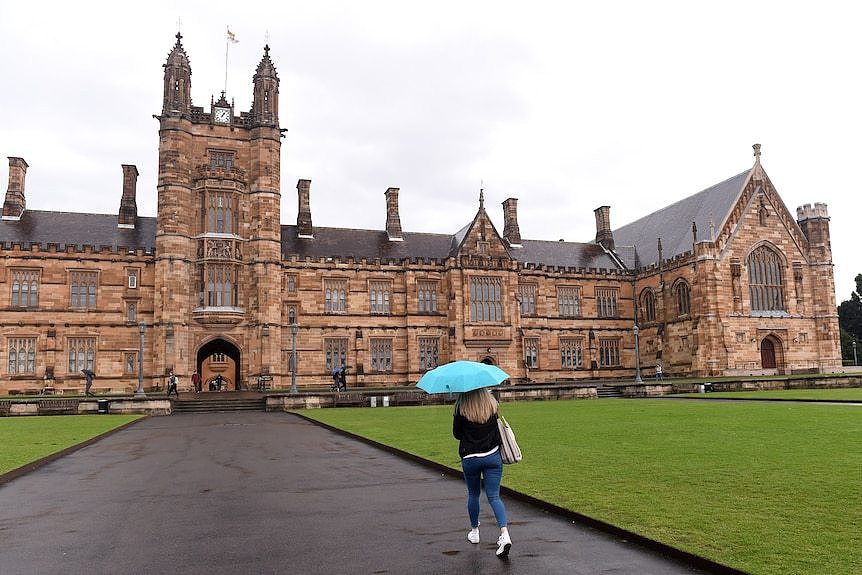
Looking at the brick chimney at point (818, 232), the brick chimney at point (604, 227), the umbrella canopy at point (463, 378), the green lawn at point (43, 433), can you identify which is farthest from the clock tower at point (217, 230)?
the brick chimney at point (818, 232)

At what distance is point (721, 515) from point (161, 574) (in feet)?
19.4

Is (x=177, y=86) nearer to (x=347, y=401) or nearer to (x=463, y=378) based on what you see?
(x=347, y=401)

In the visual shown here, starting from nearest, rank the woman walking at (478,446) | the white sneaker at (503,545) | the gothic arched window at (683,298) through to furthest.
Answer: the white sneaker at (503,545), the woman walking at (478,446), the gothic arched window at (683,298)

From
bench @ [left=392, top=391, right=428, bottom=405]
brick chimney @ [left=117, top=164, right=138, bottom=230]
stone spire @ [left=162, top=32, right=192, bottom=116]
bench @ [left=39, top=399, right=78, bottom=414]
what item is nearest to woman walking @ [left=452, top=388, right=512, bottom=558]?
bench @ [left=392, top=391, right=428, bottom=405]

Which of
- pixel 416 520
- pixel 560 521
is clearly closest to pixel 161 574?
pixel 416 520

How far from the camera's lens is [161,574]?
20.7 ft

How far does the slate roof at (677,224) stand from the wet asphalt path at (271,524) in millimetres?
40583

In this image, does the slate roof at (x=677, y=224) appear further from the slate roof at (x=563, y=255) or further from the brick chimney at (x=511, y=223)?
the brick chimney at (x=511, y=223)

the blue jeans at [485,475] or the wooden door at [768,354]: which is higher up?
the wooden door at [768,354]

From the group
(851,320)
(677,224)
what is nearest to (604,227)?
(677,224)

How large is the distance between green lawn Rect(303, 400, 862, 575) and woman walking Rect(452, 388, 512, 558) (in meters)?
1.56

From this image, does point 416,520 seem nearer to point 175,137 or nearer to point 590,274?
point 175,137

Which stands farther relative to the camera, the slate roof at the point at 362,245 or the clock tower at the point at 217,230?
the slate roof at the point at 362,245

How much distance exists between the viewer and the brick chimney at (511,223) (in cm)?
5394
